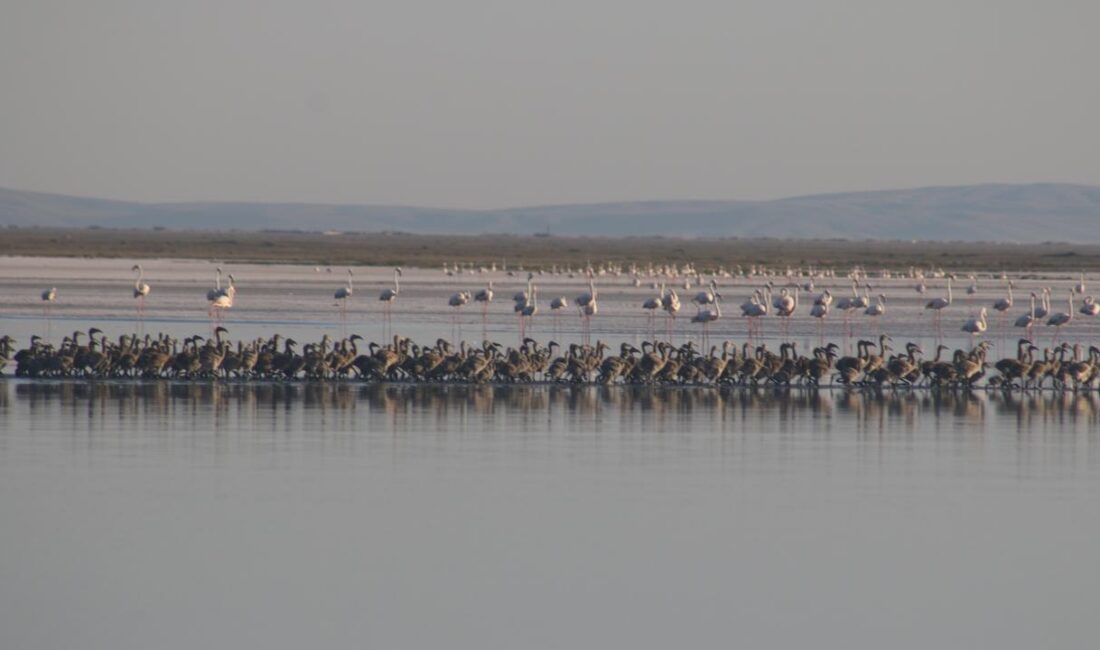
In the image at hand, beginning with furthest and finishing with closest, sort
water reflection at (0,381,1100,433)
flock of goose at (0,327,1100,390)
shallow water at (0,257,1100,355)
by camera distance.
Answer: shallow water at (0,257,1100,355), flock of goose at (0,327,1100,390), water reflection at (0,381,1100,433)

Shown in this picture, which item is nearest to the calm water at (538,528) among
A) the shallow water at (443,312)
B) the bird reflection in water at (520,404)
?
the bird reflection in water at (520,404)

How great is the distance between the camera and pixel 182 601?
13.0 m

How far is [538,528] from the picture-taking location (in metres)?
15.6

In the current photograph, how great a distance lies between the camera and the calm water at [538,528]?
1266 cm

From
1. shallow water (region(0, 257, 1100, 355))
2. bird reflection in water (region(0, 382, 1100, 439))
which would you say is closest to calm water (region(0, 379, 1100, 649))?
bird reflection in water (region(0, 382, 1100, 439))

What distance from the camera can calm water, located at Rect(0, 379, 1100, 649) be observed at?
12.7 meters

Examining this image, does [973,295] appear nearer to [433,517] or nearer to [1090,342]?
[1090,342]

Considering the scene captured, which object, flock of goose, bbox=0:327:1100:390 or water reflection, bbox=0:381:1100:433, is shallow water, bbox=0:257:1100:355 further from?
water reflection, bbox=0:381:1100:433

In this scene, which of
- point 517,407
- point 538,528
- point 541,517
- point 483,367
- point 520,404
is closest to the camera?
point 538,528

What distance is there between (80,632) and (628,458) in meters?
8.63

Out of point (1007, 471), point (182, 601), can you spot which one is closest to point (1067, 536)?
point (1007, 471)

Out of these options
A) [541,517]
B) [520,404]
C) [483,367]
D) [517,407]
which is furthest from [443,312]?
[541,517]

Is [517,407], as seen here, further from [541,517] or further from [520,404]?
[541,517]

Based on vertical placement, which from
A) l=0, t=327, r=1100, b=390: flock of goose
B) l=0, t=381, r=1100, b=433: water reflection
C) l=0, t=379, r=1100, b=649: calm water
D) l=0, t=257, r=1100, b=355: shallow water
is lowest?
l=0, t=379, r=1100, b=649: calm water
